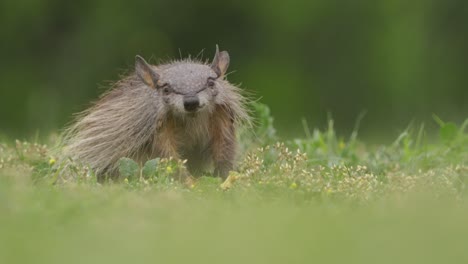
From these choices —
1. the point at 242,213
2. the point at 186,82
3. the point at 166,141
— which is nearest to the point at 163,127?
the point at 166,141

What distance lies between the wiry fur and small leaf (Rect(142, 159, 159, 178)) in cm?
52

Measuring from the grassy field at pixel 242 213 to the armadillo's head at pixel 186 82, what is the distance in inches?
22.4

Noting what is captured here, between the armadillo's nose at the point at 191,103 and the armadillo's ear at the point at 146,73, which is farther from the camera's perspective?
the armadillo's ear at the point at 146,73

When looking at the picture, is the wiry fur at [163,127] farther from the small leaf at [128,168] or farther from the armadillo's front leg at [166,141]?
the small leaf at [128,168]

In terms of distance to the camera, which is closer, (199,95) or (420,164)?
(199,95)

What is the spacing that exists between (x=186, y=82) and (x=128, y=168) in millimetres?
840

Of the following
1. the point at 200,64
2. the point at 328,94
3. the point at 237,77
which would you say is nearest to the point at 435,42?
the point at 328,94

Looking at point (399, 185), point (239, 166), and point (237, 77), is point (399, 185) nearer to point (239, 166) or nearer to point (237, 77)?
point (239, 166)

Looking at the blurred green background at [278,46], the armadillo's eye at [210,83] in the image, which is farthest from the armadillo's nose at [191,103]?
the blurred green background at [278,46]

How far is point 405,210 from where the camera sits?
22.9ft

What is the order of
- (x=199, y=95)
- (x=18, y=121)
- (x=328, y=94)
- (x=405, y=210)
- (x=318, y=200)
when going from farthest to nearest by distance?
(x=328, y=94), (x=18, y=121), (x=199, y=95), (x=318, y=200), (x=405, y=210)

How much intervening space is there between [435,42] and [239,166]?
1512 cm

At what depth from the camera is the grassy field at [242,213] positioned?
5809 millimetres

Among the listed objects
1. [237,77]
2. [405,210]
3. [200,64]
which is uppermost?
[237,77]
